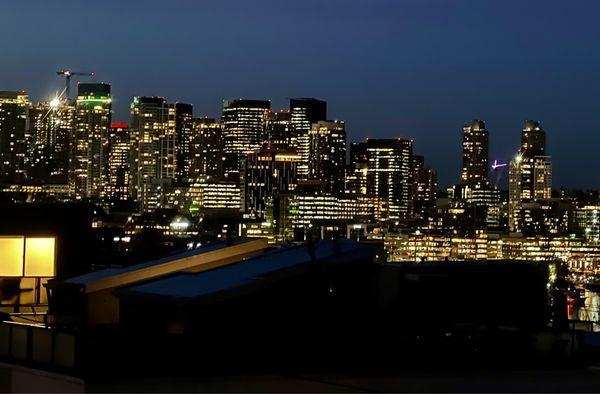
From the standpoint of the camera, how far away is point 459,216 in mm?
173875

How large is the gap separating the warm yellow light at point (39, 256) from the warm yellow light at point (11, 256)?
0.56 ft

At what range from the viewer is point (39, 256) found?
61.3 ft

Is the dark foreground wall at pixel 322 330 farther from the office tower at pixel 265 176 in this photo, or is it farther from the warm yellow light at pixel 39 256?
the office tower at pixel 265 176

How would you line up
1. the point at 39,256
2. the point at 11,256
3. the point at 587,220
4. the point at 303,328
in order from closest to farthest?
the point at 303,328 → the point at 11,256 → the point at 39,256 → the point at 587,220

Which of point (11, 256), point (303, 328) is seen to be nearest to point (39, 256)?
point (11, 256)

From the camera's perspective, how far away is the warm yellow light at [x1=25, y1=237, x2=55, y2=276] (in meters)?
18.5

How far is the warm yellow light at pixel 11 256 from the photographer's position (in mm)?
18016

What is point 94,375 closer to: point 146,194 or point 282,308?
point 282,308

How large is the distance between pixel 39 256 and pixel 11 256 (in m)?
0.61

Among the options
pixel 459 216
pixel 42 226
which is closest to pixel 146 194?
pixel 459 216

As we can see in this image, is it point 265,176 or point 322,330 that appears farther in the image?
point 265,176

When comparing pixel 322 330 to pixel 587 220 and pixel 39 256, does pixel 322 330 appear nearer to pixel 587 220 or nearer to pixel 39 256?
pixel 39 256

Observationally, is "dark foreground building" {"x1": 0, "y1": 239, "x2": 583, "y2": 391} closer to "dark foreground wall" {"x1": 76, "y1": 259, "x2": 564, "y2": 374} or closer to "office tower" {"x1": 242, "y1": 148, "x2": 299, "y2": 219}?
"dark foreground wall" {"x1": 76, "y1": 259, "x2": 564, "y2": 374}

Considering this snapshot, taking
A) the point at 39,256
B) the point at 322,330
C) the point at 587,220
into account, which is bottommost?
the point at 322,330
